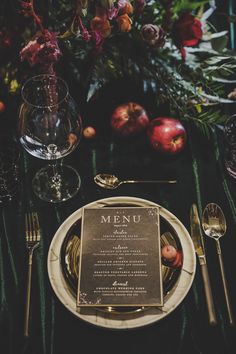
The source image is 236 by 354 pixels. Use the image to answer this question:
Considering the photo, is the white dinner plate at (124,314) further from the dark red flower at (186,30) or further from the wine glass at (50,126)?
the dark red flower at (186,30)

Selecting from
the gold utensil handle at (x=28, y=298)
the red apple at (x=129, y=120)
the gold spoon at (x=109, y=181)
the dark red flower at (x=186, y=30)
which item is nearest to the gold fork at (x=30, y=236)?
the gold utensil handle at (x=28, y=298)

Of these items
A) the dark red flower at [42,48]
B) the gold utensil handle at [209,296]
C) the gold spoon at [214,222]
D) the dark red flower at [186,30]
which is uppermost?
the dark red flower at [186,30]

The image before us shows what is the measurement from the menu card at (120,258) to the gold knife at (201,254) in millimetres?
77

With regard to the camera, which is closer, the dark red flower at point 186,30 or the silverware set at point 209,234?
the silverware set at point 209,234

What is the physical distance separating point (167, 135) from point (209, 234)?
254 mm

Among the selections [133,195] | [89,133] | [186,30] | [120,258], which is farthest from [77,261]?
[186,30]

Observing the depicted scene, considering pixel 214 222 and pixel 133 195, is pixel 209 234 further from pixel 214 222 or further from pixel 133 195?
pixel 133 195

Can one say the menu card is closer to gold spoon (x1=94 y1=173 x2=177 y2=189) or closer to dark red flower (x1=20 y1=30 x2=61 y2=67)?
gold spoon (x1=94 y1=173 x2=177 y2=189)

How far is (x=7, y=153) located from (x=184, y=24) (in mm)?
490

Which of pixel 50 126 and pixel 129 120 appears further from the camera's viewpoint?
pixel 129 120

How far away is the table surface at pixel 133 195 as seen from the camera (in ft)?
2.32

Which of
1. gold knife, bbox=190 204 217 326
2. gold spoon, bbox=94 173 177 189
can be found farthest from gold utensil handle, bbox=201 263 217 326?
gold spoon, bbox=94 173 177 189

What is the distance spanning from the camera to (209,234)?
824mm

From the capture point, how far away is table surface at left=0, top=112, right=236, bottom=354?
0.71m
